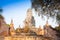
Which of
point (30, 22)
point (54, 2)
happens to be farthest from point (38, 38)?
point (30, 22)

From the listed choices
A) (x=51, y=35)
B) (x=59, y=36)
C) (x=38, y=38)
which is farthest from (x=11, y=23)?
(x=59, y=36)

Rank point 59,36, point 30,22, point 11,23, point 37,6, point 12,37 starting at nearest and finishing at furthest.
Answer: point 37,6, point 59,36, point 12,37, point 11,23, point 30,22

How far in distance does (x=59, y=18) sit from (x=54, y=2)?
183 centimetres

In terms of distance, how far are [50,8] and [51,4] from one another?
34 centimetres

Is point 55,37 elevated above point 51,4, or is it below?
below

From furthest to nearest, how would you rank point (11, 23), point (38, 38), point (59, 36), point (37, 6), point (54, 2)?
point (11, 23)
point (38, 38)
point (59, 36)
point (37, 6)
point (54, 2)

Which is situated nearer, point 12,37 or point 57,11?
point 57,11

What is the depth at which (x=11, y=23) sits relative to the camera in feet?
104

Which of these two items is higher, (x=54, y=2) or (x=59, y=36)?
(x=54, y=2)

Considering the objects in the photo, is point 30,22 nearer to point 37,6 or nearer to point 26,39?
point 26,39

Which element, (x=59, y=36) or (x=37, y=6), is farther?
(x=59, y=36)

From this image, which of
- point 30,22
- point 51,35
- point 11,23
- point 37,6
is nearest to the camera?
point 37,6

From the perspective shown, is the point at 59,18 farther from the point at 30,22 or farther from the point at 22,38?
the point at 30,22

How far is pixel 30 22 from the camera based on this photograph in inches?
1865
